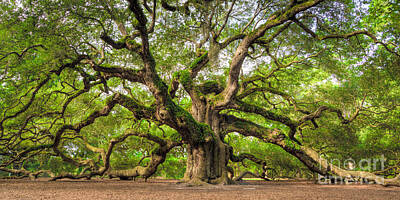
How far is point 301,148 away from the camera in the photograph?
8.96 metres

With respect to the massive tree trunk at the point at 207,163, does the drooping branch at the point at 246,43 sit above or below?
above

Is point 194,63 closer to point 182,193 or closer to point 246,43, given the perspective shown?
point 246,43

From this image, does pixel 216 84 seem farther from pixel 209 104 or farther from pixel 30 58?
pixel 30 58

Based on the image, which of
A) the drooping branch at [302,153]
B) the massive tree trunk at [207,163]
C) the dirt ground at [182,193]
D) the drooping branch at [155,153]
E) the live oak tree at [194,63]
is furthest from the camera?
the drooping branch at [155,153]

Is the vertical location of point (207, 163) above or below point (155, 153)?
below

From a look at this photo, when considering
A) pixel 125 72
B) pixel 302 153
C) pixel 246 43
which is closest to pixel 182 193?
pixel 125 72

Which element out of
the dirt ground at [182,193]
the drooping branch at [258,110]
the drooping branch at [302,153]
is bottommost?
the dirt ground at [182,193]

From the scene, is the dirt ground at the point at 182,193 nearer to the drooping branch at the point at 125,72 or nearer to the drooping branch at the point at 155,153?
the drooping branch at the point at 155,153

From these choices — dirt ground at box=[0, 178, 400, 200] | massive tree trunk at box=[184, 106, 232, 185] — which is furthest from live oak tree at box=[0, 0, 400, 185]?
dirt ground at box=[0, 178, 400, 200]

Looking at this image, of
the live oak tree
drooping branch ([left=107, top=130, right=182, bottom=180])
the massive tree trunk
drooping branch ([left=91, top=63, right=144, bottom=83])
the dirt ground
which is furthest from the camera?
drooping branch ([left=107, top=130, right=182, bottom=180])

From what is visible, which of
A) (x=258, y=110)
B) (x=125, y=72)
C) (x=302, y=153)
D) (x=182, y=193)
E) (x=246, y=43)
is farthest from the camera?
(x=258, y=110)

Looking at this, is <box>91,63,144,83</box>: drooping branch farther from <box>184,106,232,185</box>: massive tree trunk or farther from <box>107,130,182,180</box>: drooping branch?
<box>184,106,232,185</box>: massive tree trunk

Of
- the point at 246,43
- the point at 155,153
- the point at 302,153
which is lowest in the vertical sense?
the point at 155,153

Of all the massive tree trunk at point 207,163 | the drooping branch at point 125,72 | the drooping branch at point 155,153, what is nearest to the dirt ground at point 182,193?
the massive tree trunk at point 207,163
